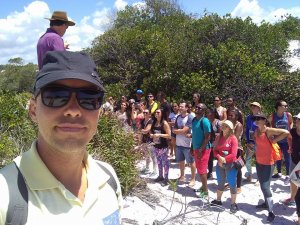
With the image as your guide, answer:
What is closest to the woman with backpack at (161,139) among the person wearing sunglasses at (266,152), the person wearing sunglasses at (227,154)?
the person wearing sunglasses at (227,154)

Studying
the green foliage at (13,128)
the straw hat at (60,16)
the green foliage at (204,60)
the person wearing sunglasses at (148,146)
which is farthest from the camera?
the green foliage at (204,60)

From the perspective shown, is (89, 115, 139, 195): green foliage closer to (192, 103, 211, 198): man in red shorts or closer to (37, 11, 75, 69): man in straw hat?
(192, 103, 211, 198): man in red shorts

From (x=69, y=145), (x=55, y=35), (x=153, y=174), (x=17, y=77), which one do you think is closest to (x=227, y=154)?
(x=153, y=174)

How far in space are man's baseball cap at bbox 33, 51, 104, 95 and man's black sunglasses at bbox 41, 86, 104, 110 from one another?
3 cm

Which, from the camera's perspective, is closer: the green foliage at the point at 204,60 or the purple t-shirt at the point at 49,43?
the purple t-shirt at the point at 49,43

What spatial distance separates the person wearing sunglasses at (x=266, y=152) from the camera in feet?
19.4

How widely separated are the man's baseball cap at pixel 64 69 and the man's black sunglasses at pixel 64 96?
33 mm

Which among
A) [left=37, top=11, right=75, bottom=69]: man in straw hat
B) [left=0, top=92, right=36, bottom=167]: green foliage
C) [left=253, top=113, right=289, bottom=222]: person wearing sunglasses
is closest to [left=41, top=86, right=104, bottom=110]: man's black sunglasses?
[left=37, top=11, right=75, bottom=69]: man in straw hat

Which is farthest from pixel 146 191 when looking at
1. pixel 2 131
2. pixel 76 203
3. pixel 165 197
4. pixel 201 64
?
pixel 201 64

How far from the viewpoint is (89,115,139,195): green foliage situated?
5902mm

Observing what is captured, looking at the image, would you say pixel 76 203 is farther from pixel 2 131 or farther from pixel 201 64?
pixel 201 64

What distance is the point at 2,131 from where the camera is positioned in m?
5.96

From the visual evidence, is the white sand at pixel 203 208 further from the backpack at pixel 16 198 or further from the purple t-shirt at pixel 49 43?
the backpack at pixel 16 198

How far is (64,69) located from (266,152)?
16.8ft
